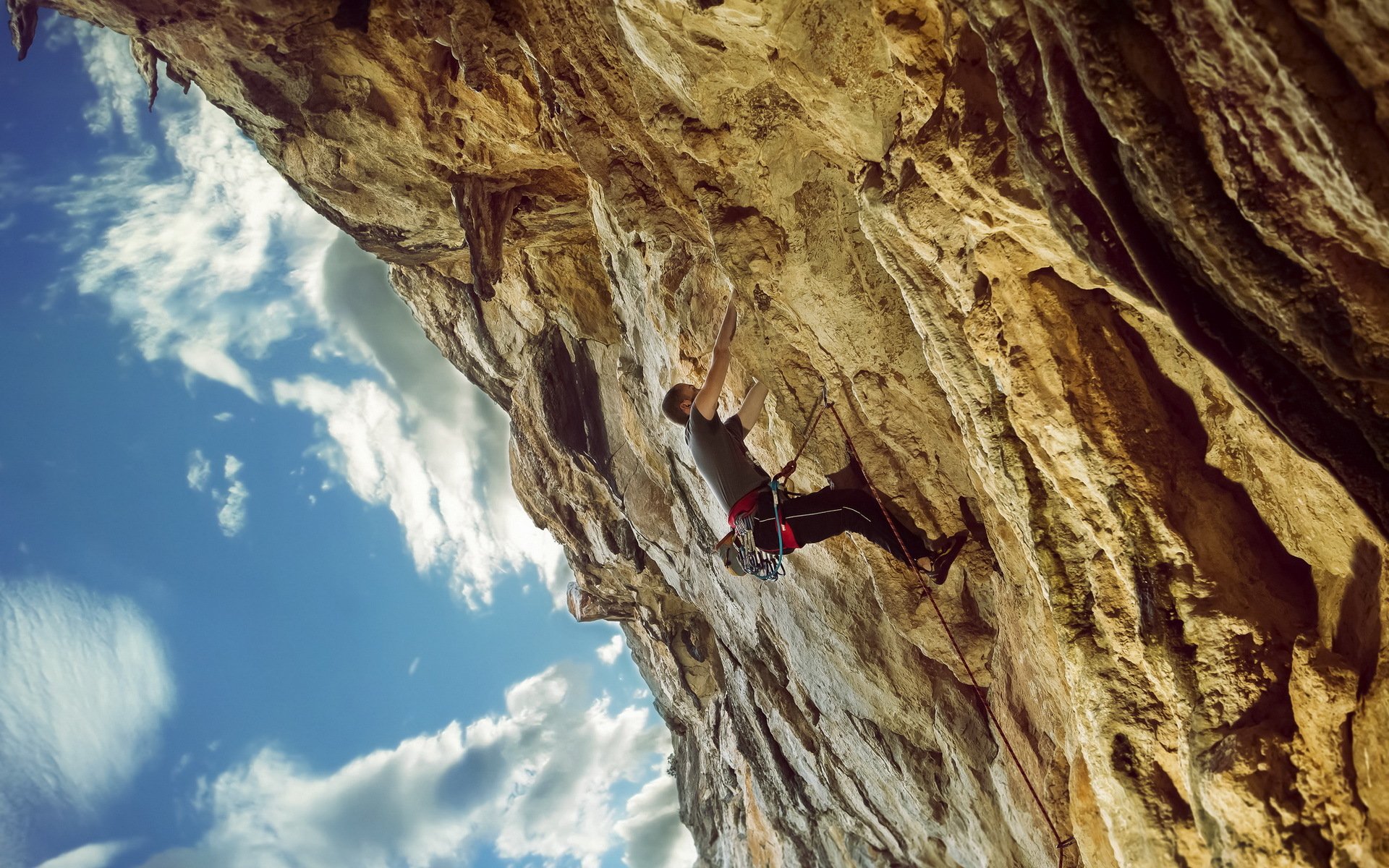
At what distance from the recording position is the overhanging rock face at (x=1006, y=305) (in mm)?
2338

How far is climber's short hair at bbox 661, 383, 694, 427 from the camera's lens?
612 cm

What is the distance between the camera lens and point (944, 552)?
5.59 m

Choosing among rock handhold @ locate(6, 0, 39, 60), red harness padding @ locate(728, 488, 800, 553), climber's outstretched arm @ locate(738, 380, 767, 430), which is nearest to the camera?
red harness padding @ locate(728, 488, 800, 553)

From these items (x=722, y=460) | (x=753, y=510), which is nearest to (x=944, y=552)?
(x=753, y=510)

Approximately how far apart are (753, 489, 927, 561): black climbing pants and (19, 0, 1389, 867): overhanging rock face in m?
0.23

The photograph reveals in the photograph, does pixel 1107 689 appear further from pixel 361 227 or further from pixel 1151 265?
pixel 361 227

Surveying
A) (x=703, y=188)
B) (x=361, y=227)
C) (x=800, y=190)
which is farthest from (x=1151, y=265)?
Result: (x=361, y=227)

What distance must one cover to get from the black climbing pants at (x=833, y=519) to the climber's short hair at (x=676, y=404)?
106cm

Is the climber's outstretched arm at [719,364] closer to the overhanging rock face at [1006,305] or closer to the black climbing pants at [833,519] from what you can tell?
the overhanging rock face at [1006,305]

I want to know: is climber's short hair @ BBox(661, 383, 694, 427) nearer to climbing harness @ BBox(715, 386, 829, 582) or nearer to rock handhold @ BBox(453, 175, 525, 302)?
climbing harness @ BBox(715, 386, 829, 582)

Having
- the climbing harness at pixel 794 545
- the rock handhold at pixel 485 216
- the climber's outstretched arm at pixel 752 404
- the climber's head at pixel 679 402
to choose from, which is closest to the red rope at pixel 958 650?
the climbing harness at pixel 794 545

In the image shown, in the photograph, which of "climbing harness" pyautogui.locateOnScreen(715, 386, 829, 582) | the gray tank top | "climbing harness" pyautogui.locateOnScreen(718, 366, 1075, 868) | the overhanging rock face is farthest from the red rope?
the gray tank top

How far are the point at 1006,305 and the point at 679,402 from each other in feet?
9.96

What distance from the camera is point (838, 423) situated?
18.6 feet
